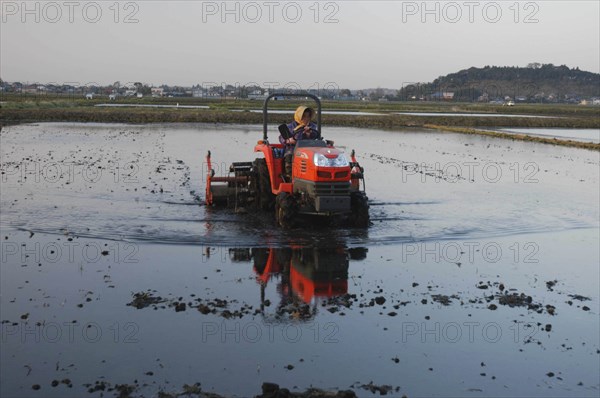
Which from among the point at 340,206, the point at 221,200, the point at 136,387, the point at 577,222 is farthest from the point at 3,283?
the point at 577,222

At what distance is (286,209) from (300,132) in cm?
174

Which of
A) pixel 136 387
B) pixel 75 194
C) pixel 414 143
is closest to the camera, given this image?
pixel 136 387

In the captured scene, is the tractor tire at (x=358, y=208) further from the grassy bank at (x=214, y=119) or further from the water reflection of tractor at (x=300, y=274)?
the grassy bank at (x=214, y=119)

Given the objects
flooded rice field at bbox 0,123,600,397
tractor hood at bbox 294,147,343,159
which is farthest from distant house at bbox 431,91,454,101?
tractor hood at bbox 294,147,343,159

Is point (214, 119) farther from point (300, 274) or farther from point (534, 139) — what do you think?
point (300, 274)

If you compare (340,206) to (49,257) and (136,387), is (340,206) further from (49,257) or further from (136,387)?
(136,387)

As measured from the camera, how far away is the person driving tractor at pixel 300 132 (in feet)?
44.2

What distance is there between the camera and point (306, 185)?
1244 cm

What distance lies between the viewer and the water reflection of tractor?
28.1 ft

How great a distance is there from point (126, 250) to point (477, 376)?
21.2ft

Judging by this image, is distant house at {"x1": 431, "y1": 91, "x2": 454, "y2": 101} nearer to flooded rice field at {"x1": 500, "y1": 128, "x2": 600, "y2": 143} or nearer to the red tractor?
flooded rice field at {"x1": 500, "y1": 128, "x2": 600, "y2": 143}

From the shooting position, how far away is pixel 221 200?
50.1 ft

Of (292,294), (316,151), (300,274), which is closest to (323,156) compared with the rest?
(316,151)

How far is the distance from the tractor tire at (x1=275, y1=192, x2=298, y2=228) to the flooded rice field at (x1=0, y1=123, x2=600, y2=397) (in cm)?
29
